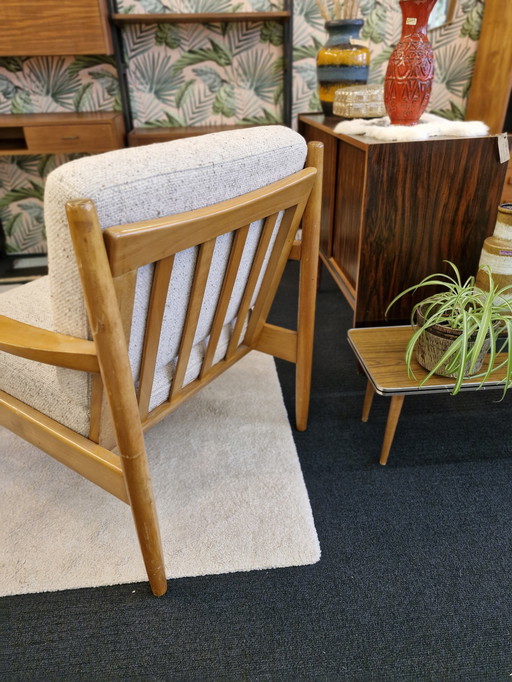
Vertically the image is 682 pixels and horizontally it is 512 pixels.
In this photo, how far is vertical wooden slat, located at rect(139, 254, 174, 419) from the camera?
2.67 feet

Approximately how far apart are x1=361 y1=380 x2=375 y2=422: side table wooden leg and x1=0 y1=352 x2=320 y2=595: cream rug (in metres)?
0.26

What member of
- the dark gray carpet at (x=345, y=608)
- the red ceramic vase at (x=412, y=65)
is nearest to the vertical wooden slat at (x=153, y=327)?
the dark gray carpet at (x=345, y=608)

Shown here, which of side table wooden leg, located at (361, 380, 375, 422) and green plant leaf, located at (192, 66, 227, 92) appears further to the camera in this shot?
green plant leaf, located at (192, 66, 227, 92)

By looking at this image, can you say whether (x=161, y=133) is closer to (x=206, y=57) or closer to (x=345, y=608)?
(x=206, y=57)

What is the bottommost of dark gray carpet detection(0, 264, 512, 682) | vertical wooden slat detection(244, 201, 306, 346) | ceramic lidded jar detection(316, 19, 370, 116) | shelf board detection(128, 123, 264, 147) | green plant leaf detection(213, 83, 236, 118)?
dark gray carpet detection(0, 264, 512, 682)

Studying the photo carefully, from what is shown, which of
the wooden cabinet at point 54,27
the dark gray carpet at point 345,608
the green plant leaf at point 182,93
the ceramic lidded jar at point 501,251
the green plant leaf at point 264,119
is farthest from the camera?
the green plant leaf at point 264,119

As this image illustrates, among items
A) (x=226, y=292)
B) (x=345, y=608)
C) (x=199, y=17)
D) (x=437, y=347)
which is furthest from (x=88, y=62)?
(x=345, y=608)

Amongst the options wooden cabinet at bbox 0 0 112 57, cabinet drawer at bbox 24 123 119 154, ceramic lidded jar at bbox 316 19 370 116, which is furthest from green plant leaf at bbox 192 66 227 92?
ceramic lidded jar at bbox 316 19 370 116

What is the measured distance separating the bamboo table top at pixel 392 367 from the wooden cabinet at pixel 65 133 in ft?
5.60

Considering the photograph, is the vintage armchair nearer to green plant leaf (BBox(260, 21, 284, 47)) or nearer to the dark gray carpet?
the dark gray carpet

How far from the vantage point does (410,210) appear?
1.43 metres

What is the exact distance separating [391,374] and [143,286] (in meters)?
0.74

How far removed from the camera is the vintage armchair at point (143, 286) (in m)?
0.70

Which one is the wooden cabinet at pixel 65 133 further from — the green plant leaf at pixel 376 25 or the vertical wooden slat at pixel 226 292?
the vertical wooden slat at pixel 226 292
